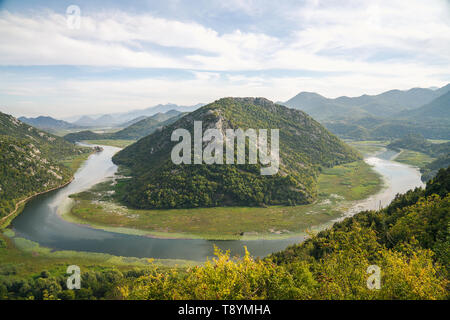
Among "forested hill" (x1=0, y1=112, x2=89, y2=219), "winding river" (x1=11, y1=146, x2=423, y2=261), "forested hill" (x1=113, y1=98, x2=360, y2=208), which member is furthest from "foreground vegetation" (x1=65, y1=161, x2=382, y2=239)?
"forested hill" (x1=0, y1=112, x2=89, y2=219)

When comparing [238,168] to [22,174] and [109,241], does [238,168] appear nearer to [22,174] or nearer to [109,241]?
[109,241]

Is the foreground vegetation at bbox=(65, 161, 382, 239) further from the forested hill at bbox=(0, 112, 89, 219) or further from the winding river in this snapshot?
the forested hill at bbox=(0, 112, 89, 219)

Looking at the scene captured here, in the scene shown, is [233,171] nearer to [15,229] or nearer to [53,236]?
[53,236]

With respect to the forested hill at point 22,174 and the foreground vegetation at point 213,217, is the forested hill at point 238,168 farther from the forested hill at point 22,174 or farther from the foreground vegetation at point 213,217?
the forested hill at point 22,174
